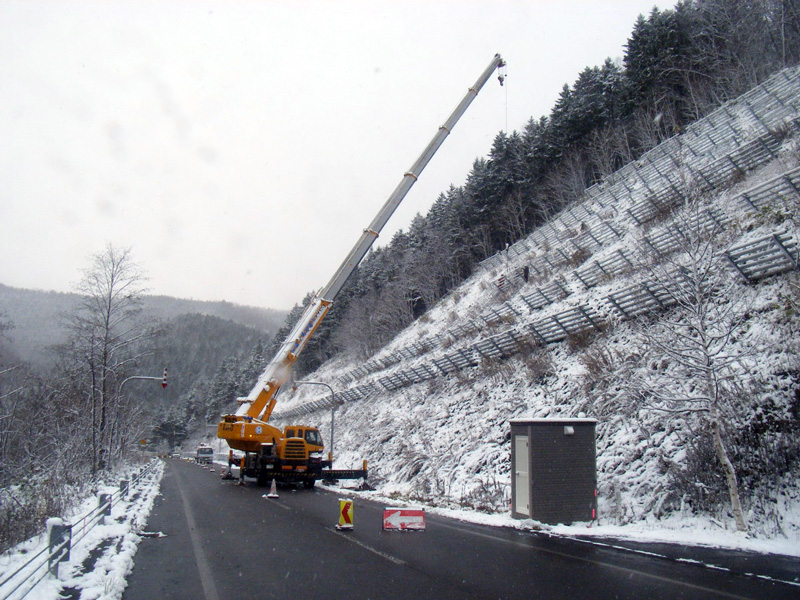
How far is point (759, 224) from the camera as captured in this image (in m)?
18.1

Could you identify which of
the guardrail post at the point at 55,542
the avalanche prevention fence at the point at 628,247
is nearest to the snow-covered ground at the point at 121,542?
Result: the guardrail post at the point at 55,542

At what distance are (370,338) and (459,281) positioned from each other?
46.3 feet

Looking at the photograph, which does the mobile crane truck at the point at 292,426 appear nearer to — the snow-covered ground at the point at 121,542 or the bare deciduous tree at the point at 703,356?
the snow-covered ground at the point at 121,542

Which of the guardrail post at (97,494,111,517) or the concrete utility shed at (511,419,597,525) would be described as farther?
the concrete utility shed at (511,419,597,525)

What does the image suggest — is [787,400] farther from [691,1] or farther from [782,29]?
[691,1]

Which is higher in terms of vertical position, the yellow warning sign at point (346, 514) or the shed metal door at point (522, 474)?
the shed metal door at point (522, 474)

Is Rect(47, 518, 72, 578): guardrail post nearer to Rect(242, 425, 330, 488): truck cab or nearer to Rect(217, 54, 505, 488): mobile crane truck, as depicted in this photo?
Rect(217, 54, 505, 488): mobile crane truck

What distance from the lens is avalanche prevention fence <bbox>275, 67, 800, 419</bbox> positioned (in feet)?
58.6

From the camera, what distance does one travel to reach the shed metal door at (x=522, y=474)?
12977 mm

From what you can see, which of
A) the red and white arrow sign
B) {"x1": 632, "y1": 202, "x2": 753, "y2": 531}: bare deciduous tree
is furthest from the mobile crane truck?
{"x1": 632, "y1": 202, "x2": 753, "y2": 531}: bare deciduous tree

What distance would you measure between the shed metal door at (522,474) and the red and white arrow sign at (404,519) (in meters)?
2.87

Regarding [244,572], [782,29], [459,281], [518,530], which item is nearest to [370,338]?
[459,281]

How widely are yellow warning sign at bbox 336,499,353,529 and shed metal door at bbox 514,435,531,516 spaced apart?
4436 mm

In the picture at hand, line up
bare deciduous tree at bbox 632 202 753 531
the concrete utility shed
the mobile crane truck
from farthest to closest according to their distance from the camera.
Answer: the mobile crane truck, the concrete utility shed, bare deciduous tree at bbox 632 202 753 531
